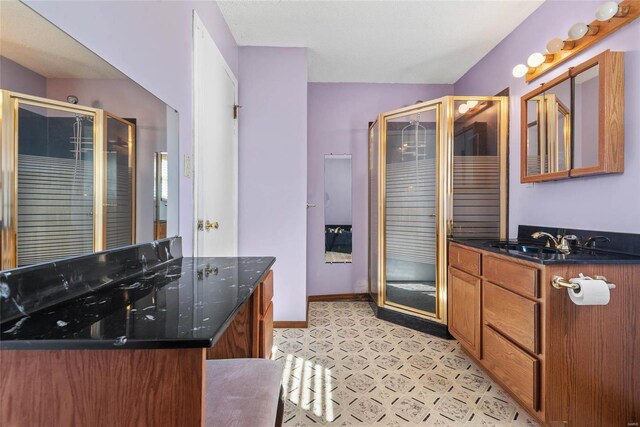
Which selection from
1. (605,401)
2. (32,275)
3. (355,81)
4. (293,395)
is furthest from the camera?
(355,81)

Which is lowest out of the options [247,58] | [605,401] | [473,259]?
[605,401]

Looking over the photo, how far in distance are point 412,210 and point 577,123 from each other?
4.69ft

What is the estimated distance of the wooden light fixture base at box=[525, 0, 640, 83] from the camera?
5.13ft

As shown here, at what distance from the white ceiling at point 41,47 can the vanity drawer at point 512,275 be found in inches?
80.0

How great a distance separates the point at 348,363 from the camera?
2.20 m

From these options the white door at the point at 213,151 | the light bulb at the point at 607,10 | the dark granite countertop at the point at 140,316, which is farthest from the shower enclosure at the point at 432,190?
the dark granite countertop at the point at 140,316

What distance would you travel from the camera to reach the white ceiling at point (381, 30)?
7.61ft

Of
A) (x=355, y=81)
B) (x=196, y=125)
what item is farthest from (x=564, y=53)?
(x=196, y=125)

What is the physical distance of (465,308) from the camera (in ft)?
7.27

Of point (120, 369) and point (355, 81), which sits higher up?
point (355, 81)

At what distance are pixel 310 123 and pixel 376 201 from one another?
1.27m

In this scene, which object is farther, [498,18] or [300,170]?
[300,170]

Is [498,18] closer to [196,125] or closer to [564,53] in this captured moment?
[564,53]

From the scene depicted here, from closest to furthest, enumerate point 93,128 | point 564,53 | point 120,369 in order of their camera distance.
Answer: point 120,369, point 93,128, point 564,53
